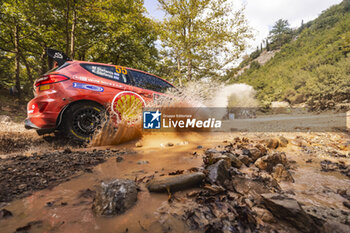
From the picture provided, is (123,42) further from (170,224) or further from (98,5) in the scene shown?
(170,224)

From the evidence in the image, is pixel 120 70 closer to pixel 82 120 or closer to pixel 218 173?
pixel 82 120

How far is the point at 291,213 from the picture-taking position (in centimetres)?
91

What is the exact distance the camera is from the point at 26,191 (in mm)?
1245

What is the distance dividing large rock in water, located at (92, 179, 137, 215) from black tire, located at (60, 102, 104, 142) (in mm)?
2196

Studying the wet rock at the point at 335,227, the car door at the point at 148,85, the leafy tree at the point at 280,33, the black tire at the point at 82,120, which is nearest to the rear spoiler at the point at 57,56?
the black tire at the point at 82,120

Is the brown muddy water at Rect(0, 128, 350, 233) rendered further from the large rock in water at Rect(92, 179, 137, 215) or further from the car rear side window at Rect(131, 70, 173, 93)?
the car rear side window at Rect(131, 70, 173, 93)

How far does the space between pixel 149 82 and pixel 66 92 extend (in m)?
1.93

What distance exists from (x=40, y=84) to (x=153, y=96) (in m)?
2.33

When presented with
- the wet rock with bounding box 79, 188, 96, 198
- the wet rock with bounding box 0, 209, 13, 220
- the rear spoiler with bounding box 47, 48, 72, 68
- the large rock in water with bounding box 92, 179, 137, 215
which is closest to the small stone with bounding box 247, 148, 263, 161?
the large rock in water with bounding box 92, 179, 137, 215

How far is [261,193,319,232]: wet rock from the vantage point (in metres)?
0.87

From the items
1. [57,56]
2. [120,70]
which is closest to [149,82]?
[120,70]

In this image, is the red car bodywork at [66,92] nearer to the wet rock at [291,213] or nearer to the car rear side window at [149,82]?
the car rear side window at [149,82]

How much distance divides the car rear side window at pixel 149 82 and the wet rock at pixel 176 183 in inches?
118

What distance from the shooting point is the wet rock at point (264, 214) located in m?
0.95
